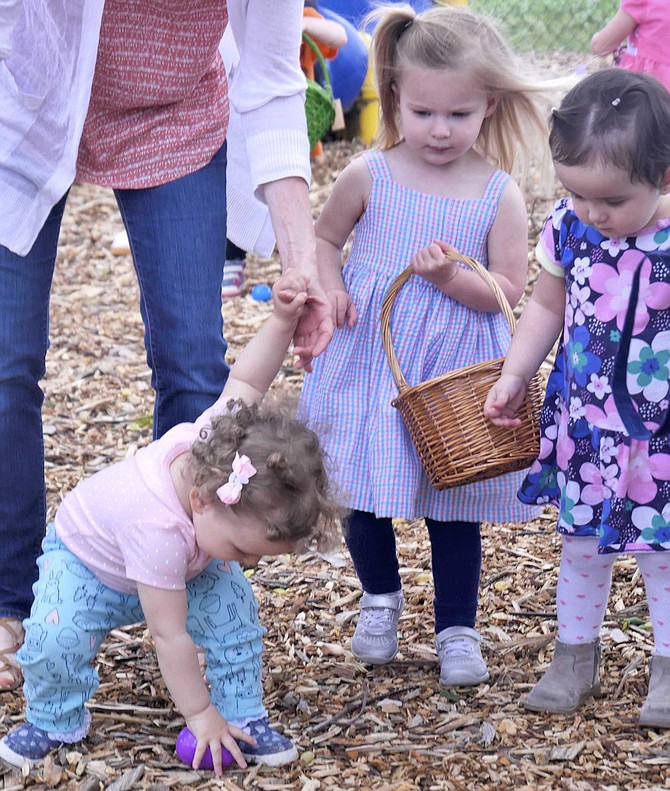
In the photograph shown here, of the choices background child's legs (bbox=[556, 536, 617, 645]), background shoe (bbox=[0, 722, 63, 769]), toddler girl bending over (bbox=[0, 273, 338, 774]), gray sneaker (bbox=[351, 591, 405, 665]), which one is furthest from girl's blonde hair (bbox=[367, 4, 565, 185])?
background shoe (bbox=[0, 722, 63, 769])

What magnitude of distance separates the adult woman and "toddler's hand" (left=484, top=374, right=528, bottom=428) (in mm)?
395

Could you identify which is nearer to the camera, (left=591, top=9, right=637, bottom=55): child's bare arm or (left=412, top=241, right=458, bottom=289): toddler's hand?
(left=412, top=241, right=458, bottom=289): toddler's hand

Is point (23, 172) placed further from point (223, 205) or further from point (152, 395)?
point (152, 395)

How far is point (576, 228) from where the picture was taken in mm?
2590

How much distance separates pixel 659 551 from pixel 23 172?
1.52m

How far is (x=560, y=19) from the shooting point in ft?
35.3

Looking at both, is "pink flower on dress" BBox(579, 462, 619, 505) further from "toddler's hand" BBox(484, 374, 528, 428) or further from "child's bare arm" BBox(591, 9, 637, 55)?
"child's bare arm" BBox(591, 9, 637, 55)

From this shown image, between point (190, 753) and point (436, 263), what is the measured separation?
114cm

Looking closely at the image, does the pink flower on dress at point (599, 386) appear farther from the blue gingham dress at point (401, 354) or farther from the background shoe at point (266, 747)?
the background shoe at point (266, 747)

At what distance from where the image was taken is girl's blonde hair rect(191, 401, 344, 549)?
7.17 ft

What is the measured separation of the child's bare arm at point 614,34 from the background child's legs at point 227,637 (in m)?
3.64

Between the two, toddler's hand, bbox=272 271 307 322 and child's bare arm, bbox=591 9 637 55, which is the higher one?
child's bare arm, bbox=591 9 637 55

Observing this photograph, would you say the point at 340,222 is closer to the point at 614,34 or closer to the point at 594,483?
the point at 594,483

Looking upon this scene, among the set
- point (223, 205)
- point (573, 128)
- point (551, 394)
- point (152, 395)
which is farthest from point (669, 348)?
point (152, 395)
